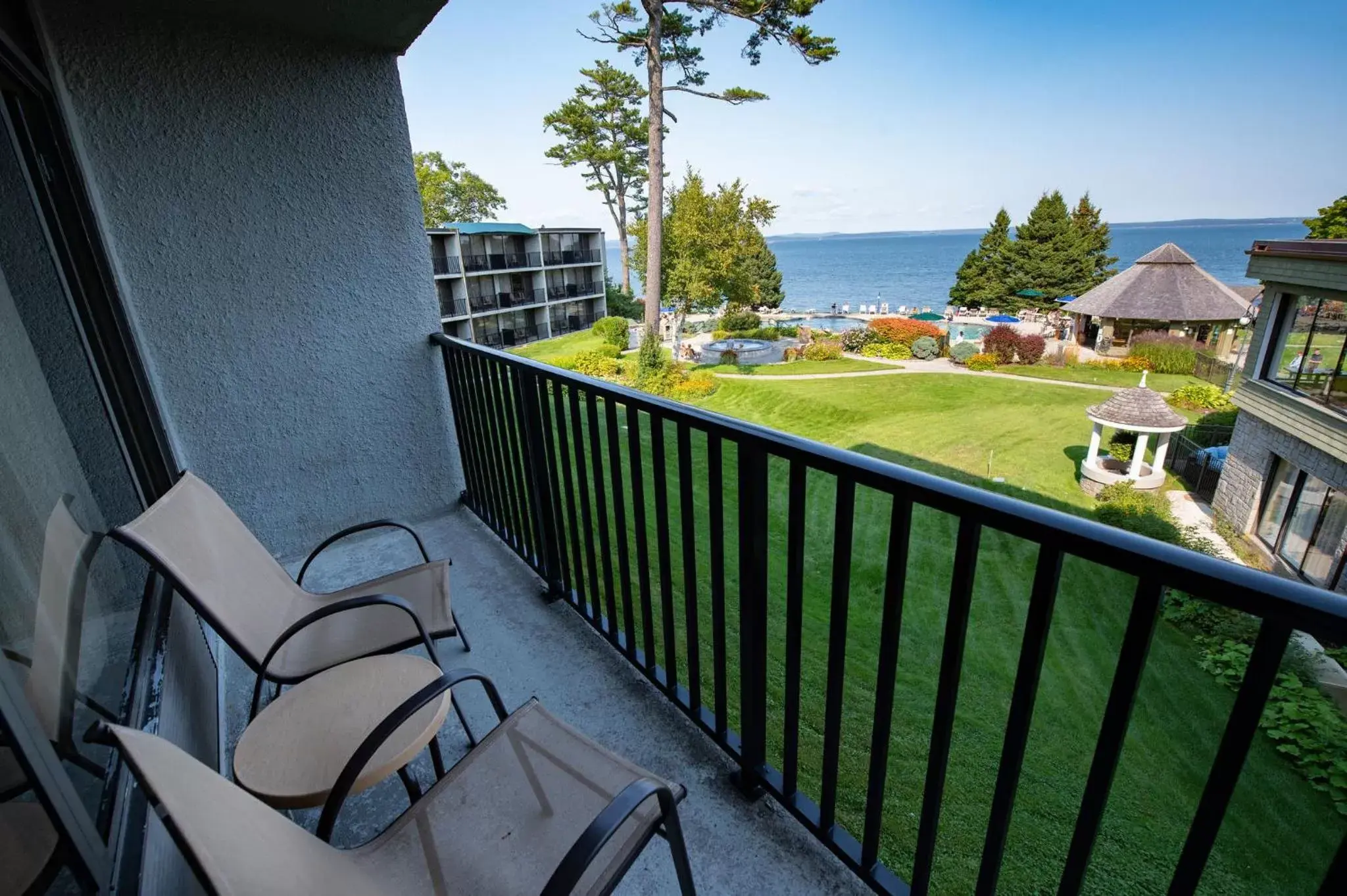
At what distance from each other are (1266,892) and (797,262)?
116 meters

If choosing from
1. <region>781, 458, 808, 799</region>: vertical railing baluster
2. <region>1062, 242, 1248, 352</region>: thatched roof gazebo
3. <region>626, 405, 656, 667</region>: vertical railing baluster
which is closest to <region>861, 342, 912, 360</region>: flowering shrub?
<region>1062, 242, 1248, 352</region>: thatched roof gazebo

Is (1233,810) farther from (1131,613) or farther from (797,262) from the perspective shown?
(797,262)

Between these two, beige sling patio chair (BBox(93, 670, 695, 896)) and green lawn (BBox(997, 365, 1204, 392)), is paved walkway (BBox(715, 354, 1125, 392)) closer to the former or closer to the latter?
green lawn (BBox(997, 365, 1204, 392))

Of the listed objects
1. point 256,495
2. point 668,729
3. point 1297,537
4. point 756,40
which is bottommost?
point 1297,537

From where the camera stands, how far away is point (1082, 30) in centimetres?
3375

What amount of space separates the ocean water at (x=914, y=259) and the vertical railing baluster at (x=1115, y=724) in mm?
43394

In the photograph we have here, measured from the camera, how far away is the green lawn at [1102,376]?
1870 centimetres

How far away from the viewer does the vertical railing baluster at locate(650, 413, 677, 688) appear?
1531 millimetres

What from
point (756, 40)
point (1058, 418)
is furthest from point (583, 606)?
point (1058, 418)

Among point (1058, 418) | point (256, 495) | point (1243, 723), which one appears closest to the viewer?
point (1243, 723)

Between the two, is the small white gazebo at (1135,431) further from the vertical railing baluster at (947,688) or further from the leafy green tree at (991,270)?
the leafy green tree at (991,270)

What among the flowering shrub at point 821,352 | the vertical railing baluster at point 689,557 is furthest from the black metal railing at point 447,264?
the vertical railing baluster at point 689,557

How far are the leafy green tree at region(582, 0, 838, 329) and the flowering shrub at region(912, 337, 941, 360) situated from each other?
40.7 feet

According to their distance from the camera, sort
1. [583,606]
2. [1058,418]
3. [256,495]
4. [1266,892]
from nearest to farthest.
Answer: [583,606], [256,495], [1266,892], [1058,418]
